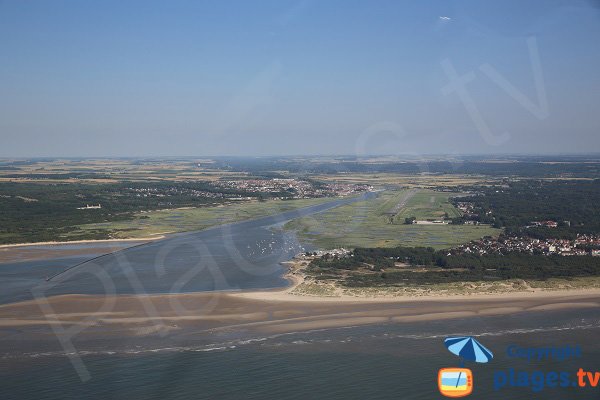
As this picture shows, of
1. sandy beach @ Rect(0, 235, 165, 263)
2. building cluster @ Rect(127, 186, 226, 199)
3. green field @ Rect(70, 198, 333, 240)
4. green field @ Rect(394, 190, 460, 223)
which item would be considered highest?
building cluster @ Rect(127, 186, 226, 199)

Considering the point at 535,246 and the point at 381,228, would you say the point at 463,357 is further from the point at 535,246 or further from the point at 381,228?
the point at 381,228

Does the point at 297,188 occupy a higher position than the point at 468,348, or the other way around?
the point at 468,348

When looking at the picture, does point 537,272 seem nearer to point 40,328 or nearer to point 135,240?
point 40,328

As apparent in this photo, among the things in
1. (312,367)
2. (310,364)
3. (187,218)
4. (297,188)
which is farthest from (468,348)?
(297,188)

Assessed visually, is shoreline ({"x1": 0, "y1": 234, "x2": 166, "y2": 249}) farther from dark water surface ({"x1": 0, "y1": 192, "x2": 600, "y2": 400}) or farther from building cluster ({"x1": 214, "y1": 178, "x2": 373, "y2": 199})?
building cluster ({"x1": 214, "y1": 178, "x2": 373, "y2": 199})

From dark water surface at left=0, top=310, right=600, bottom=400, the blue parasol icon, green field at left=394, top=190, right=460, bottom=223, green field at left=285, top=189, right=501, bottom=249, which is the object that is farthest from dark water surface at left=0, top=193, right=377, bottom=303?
green field at left=394, top=190, right=460, bottom=223
